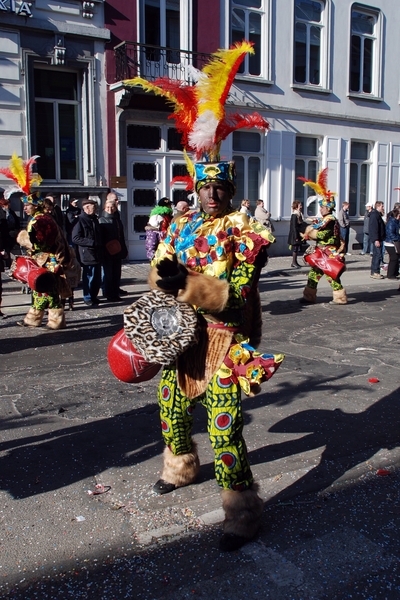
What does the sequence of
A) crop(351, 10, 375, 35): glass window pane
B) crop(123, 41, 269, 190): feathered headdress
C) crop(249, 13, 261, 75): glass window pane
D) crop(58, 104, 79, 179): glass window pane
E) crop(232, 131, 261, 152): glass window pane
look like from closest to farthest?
crop(123, 41, 269, 190): feathered headdress, crop(58, 104, 79, 179): glass window pane, crop(249, 13, 261, 75): glass window pane, crop(232, 131, 261, 152): glass window pane, crop(351, 10, 375, 35): glass window pane

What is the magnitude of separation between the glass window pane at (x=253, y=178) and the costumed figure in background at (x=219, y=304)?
16.0 metres

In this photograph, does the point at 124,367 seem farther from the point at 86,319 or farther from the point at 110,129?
the point at 110,129

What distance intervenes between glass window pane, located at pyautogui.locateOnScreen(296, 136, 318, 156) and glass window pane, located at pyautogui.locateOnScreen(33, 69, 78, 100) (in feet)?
26.5

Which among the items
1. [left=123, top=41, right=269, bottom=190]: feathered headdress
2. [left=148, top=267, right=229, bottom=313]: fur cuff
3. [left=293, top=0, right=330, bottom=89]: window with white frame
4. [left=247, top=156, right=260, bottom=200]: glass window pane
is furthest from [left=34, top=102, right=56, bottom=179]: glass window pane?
[left=148, top=267, right=229, bottom=313]: fur cuff

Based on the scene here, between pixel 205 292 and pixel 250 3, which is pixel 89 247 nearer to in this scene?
pixel 205 292

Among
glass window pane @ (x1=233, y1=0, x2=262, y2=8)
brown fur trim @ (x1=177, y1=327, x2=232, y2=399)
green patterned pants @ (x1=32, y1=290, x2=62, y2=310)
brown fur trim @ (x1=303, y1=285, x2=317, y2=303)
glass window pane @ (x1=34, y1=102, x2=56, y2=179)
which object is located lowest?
brown fur trim @ (x1=303, y1=285, x2=317, y2=303)

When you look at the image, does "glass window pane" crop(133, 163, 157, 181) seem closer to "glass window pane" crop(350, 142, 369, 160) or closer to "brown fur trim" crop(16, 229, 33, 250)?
"glass window pane" crop(350, 142, 369, 160)

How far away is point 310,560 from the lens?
2.95 metres

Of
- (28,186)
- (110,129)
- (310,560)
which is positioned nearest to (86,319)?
(28,186)

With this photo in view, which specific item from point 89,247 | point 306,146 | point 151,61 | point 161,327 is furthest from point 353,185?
point 161,327

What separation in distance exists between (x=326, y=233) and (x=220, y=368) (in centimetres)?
773

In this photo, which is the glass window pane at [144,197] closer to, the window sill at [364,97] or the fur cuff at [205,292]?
the window sill at [364,97]

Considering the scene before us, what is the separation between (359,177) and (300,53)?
5.01 m

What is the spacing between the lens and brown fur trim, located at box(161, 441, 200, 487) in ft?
11.8
